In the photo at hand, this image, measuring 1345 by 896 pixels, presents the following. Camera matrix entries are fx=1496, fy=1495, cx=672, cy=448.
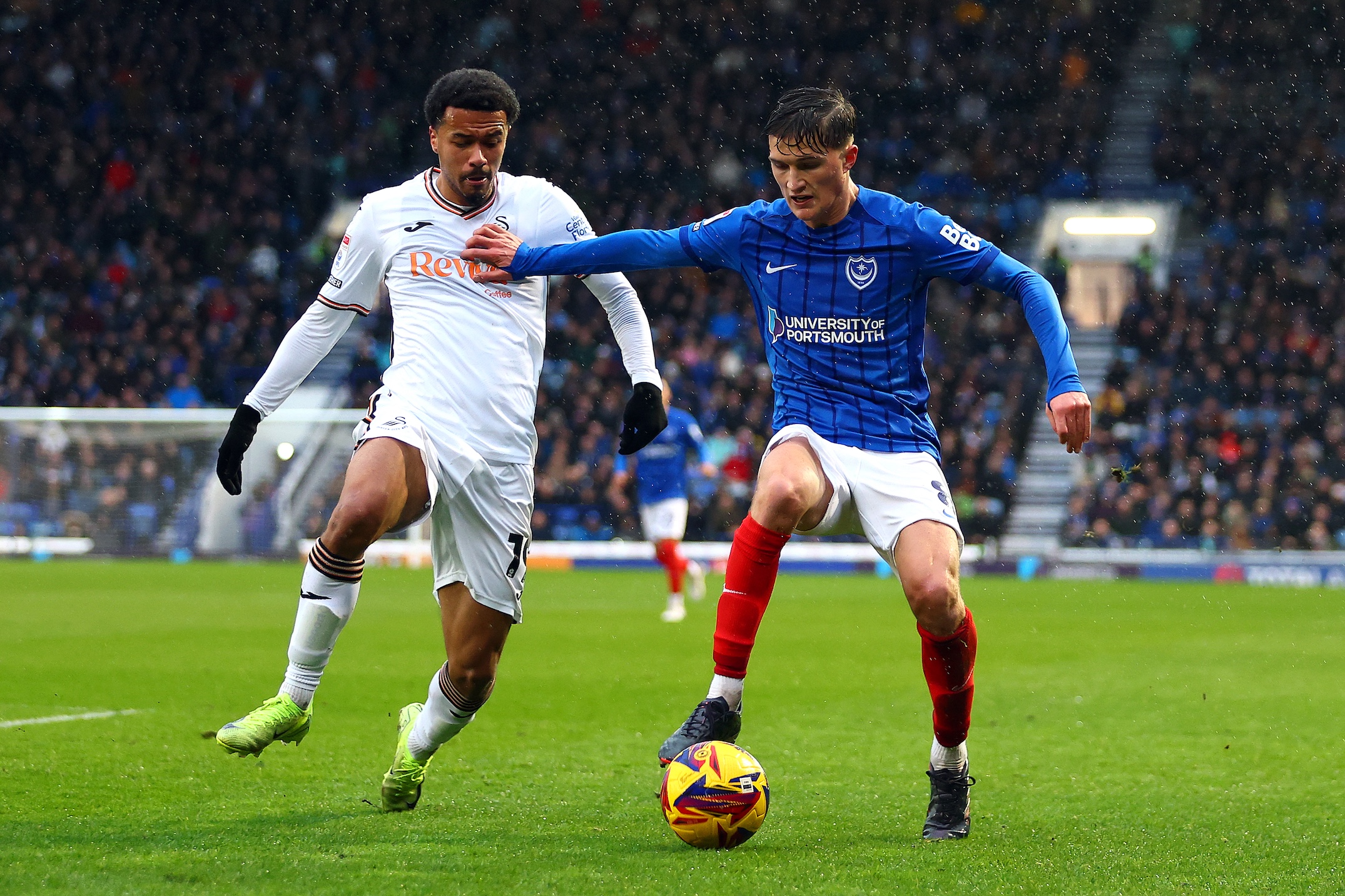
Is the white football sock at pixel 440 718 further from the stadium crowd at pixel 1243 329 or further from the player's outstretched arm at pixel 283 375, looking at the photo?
the stadium crowd at pixel 1243 329

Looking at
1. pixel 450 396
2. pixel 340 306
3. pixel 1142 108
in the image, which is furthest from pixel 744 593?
pixel 1142 108

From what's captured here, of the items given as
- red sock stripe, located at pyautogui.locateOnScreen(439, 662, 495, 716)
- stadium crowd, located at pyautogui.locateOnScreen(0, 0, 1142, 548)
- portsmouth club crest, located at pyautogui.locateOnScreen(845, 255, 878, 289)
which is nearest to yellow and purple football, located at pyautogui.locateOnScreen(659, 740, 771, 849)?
red sock stripe, located at pyautogui.locateOnScreen(439, 662, 495, 716)

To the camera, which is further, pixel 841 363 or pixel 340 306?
pixel 340 306

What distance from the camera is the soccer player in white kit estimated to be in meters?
4.87

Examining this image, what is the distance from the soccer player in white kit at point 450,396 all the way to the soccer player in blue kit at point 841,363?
0.73 ft

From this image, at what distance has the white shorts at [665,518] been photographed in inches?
589

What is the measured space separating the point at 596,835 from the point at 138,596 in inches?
470

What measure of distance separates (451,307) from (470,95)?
0.71 metres

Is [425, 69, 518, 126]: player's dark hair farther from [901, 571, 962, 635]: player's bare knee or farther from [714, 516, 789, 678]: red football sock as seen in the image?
[901, 571, 962, 635]: player's bare knee

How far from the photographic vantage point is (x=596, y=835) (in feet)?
15.2

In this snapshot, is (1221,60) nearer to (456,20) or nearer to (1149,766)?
(456,20)

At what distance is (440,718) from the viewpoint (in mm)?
5109

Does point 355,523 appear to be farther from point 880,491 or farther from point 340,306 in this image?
point 880,491

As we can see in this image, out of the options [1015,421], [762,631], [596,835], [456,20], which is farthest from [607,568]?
[596,835]
